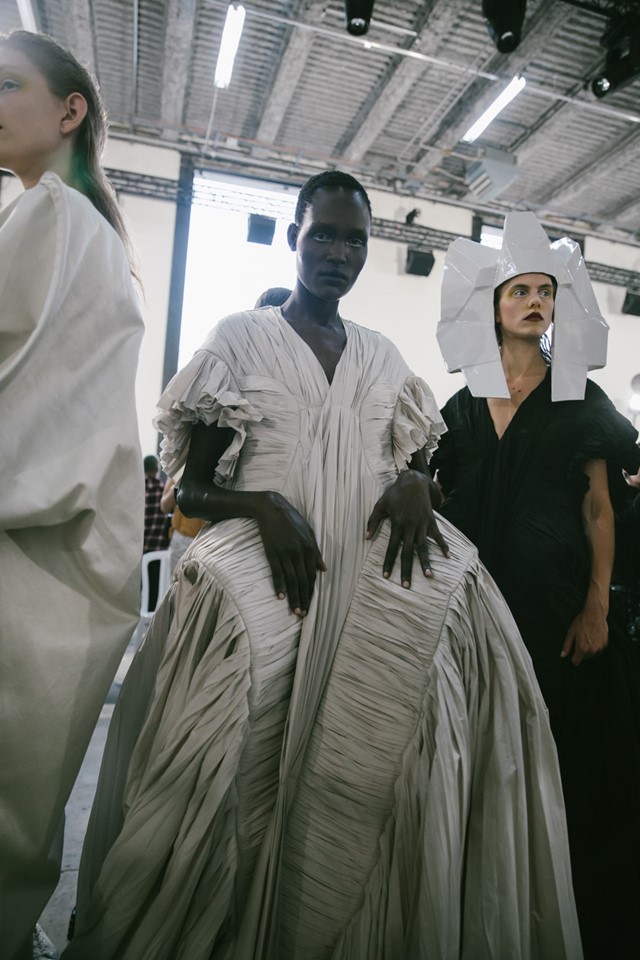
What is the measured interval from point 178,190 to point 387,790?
7.16m

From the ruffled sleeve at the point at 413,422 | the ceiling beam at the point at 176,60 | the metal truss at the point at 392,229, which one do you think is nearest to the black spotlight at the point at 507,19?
the metal truss at the point at 392,229

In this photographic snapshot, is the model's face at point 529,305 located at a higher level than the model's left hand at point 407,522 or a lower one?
higher

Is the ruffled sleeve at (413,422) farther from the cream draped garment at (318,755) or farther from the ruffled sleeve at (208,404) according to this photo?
the ruffled sleeve at (208,404)

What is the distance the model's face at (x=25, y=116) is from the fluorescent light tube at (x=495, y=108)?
209 inches

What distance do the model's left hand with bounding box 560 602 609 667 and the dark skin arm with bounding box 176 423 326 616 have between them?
2.81ft

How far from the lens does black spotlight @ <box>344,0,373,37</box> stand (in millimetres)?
4270

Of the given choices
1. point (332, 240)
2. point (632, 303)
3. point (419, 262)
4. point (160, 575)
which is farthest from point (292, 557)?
point (632, 303)

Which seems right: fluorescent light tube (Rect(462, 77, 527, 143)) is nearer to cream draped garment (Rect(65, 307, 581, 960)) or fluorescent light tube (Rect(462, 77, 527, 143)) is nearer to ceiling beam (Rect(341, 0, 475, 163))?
ceiling beam (Rect(341, 0, 475, 163))

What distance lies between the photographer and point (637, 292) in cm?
883

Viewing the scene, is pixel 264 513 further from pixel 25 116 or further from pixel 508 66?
pixel 508 66

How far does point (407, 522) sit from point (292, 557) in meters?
0.23

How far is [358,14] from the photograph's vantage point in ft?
14.1

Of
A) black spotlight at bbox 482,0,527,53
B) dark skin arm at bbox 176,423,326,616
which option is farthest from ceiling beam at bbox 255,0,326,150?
dark skin arm at bbox 176,423,326,616

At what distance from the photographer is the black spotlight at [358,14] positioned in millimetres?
4270
